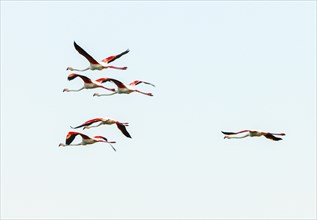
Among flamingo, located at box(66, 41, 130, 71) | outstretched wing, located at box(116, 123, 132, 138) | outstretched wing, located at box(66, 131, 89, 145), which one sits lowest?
outstretched wing, located at box(66, 131, 89, 145)

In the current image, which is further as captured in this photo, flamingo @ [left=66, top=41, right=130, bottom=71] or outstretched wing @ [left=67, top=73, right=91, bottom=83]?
outstretched wing @ [left=67, top=73, right=91, bottom=83]

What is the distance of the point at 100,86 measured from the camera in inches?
2288

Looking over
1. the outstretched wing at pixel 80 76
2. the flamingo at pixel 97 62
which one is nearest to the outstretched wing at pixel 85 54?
→ the flamingo at pixel 97 62

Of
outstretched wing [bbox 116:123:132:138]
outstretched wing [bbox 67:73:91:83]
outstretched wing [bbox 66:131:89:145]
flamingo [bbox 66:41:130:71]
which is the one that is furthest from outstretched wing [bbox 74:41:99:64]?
outstretched wing [bbox 66:131:89:145]

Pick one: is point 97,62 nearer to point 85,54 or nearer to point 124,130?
point 85,54

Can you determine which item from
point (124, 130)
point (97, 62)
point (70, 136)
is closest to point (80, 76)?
point (97, 62)

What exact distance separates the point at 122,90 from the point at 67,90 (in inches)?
146

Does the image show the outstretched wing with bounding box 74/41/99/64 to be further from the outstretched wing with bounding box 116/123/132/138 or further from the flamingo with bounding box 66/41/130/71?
the outstretched wing with bounding box 116/123/132/138

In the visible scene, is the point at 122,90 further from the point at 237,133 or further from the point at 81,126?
the point at 237,133

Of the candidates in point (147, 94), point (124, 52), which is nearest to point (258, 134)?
point (147, 94)

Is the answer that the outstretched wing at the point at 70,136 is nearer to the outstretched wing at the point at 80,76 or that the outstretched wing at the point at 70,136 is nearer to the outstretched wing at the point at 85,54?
the outstretched wing at the point at 80,76

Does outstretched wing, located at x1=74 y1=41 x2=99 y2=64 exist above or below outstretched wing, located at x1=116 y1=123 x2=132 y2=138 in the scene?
above

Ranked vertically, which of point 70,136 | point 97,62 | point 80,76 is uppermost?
point 97,62

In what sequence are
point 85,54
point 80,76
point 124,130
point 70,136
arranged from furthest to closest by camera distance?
1. point 124,130
2. point 80,76
3. point 85,54
4. point 70,136
